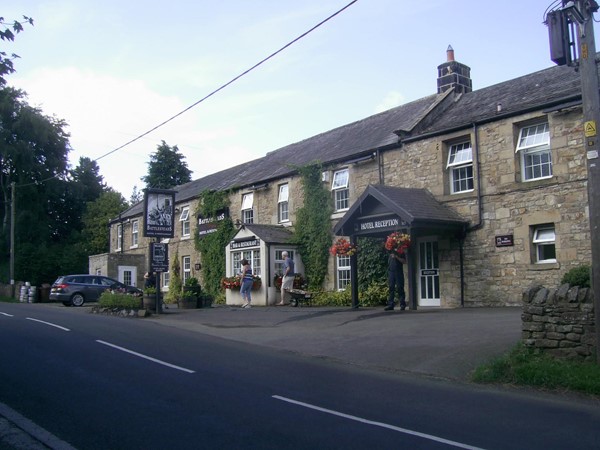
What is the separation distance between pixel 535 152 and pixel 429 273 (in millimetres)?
5193

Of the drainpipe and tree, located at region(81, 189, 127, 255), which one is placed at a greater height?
tree, located at region(81, 189, 127, 255)

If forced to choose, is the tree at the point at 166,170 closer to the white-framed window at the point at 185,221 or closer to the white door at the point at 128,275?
the white door at the point at 128,275

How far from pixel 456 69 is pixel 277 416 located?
1996 centimetres

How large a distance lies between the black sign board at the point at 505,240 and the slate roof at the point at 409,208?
4.20 ft

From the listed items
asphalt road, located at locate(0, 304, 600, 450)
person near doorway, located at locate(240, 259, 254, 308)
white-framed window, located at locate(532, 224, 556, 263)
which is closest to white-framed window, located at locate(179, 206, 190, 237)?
person near doorway, located at locate(240, 259, 254, 308)

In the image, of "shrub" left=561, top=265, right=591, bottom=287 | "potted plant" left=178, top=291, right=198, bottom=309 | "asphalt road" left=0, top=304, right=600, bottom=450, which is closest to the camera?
"asphalt road" left=0, top=304, right=600, bottom=450

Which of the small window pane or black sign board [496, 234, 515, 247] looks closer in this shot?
black sign board [496, 234, 515, 247]

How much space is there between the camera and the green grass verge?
9.02 metres

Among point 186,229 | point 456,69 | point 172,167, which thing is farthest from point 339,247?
point 172,167

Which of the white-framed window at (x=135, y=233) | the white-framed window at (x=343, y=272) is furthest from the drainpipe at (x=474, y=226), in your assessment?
the white-framed window at (x=135, y=233)

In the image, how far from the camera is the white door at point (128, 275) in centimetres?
3919

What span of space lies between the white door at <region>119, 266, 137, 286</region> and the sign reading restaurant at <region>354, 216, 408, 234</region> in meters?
22.8

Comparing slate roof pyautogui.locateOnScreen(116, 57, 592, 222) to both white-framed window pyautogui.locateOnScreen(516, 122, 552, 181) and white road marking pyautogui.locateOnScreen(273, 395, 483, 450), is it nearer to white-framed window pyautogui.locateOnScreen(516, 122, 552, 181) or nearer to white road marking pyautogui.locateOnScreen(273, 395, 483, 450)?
white-framed window pyautogui.locateOnScreen(516, 122, 552, 181)

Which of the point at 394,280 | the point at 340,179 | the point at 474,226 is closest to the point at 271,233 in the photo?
the point at 340,179
